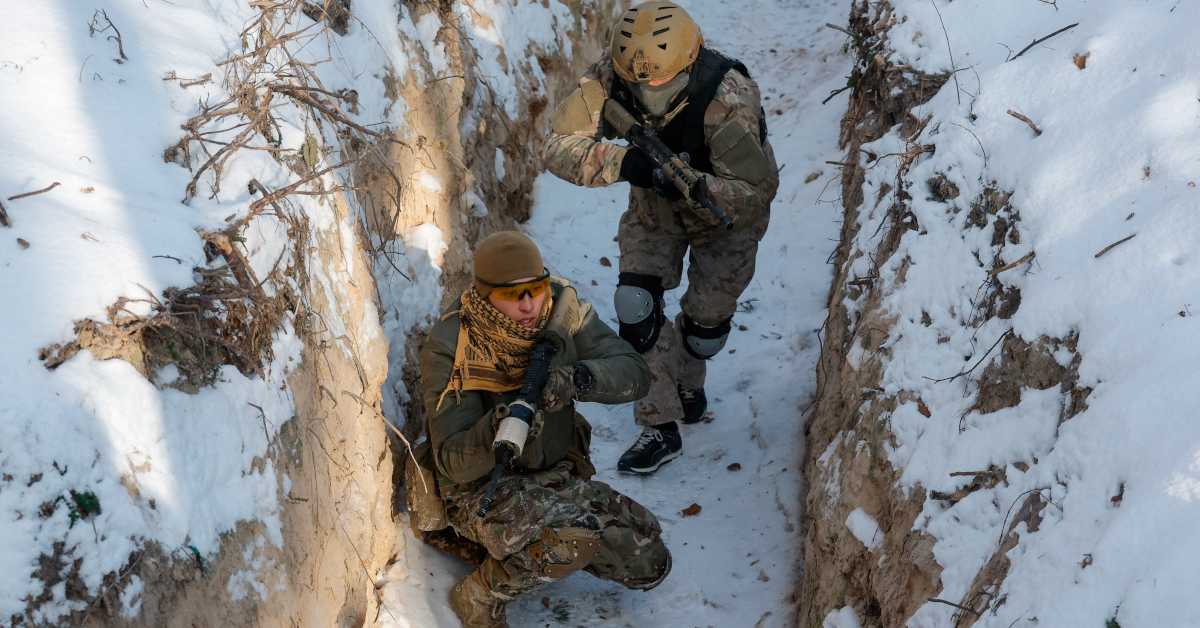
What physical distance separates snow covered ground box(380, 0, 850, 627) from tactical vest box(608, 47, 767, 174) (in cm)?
151

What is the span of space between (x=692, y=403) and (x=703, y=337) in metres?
0.46

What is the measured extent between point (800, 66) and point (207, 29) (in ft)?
A: 21.4

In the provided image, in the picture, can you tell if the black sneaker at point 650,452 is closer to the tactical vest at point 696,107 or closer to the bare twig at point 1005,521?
the tactical vest at point 696,107

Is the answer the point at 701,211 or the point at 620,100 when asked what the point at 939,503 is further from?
the point at 620,100

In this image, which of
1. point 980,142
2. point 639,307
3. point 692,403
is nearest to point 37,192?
point 639,307

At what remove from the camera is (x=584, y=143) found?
4.48 meters

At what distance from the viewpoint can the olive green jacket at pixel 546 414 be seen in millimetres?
3738

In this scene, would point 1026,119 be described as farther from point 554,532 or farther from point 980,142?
point 554,532

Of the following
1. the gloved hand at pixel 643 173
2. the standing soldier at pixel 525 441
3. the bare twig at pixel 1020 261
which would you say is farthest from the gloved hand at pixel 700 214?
the bare twig at pixel 1020 261

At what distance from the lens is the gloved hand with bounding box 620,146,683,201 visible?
4363 mm

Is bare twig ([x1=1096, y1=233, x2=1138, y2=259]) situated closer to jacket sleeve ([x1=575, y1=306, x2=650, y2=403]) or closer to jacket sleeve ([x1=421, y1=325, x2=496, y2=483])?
jacket sleeve ([x1=575, y1=306, x2=650, y2=403])

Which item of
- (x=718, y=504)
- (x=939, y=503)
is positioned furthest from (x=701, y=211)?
(x=939, y=503)

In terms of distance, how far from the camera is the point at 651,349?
4957 millimetres

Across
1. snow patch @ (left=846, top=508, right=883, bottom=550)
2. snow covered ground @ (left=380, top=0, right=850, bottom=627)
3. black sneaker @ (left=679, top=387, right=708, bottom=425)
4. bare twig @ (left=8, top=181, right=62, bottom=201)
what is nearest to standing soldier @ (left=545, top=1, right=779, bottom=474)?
black sneaker @ (left=679, top=387, right=708, bottom=425)
